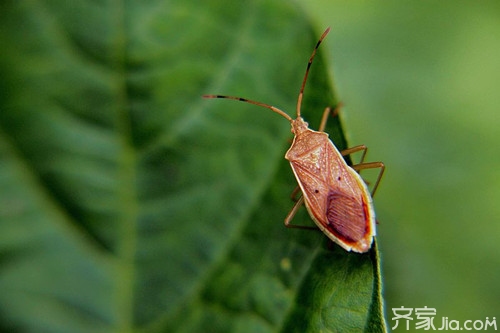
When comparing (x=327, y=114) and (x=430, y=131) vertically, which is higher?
(x=327, y=114)

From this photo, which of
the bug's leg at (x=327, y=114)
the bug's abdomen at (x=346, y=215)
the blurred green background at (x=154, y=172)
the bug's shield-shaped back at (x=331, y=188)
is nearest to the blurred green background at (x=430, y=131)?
the bug's shield-shaped back at (x=331, y=188)

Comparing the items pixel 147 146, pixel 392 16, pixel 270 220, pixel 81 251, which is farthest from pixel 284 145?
pixel 392 16

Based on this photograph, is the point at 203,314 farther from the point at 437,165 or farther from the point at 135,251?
the point at 437,165

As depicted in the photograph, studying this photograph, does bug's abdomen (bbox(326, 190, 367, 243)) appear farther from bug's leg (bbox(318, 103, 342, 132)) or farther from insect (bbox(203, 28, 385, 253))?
bug's leg (bbox(318, 103, 342, 132))

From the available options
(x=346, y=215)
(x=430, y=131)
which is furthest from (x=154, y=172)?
(x=430, y=131)

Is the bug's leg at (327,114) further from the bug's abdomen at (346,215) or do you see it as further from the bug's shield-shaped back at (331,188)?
the bug's abdomen at (346,215)

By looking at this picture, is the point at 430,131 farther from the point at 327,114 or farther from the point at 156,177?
the point at 156,177
